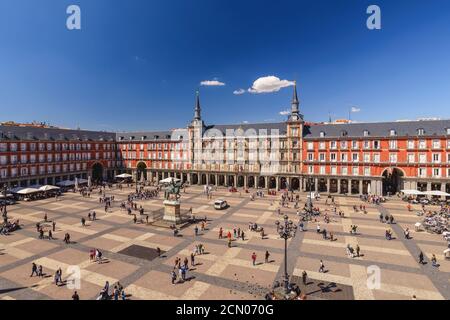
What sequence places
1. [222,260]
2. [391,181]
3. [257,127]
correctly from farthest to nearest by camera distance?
[257,127] < [391,181] < [222,260]

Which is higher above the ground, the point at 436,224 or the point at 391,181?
the point at 391,181

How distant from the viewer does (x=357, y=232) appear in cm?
3828

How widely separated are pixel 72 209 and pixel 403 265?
53.0m

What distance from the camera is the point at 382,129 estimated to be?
66.5 metres

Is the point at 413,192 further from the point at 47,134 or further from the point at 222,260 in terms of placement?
the point at 47,134

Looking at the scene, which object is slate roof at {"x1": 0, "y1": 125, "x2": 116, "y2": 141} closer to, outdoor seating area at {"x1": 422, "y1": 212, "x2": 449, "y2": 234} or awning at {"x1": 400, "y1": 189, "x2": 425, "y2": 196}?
outdoor seating area at {"x1": 422, "y1": 212, "x2": 449, "y2": 234}

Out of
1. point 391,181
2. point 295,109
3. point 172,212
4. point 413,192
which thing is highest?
point 295,109

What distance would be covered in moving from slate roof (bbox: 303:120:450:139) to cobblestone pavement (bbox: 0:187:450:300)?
1030 inches

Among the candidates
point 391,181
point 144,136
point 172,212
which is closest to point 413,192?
point 391,181

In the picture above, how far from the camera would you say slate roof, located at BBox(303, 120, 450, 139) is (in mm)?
61000

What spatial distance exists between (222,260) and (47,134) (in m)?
70.5
